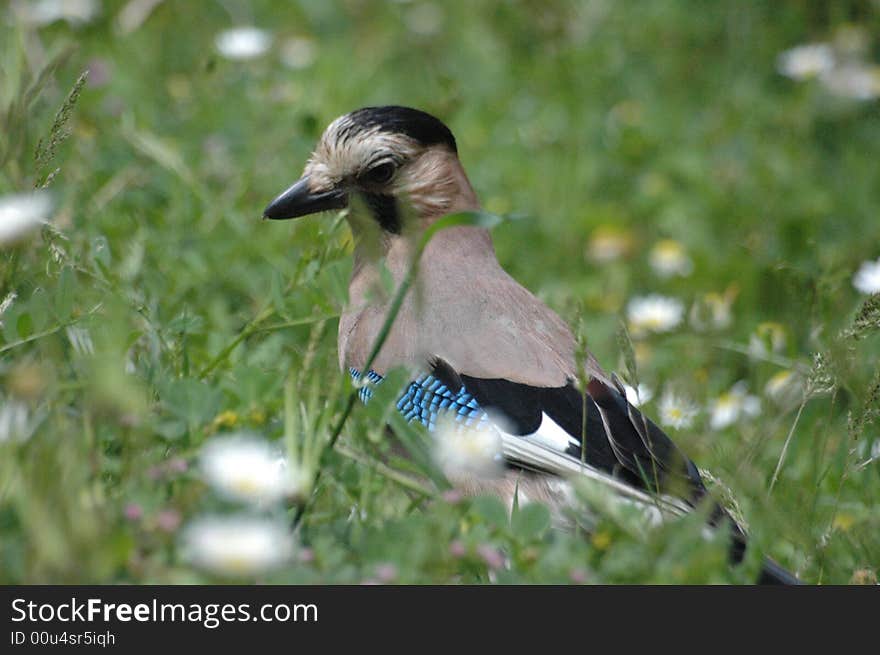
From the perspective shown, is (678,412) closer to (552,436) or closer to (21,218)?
(552,436)

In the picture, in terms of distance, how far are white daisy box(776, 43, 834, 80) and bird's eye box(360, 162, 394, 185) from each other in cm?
245

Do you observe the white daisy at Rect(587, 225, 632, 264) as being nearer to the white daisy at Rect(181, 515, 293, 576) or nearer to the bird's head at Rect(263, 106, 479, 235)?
the bird's head at Rect(263, 106, 479, 235)

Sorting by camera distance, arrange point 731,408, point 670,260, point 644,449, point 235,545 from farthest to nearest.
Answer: point 670,260 < point 731,408 < point 644,449 < point 235,545

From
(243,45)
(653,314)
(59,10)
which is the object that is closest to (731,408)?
(653,314)

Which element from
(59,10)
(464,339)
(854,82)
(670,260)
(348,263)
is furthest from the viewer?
(854,82)

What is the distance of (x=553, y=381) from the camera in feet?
8.39

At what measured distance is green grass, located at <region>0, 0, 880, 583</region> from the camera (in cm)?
200

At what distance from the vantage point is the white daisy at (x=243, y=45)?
4535 millimetres

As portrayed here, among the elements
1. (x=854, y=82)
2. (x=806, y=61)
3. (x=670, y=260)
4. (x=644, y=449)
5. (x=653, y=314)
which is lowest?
(x=644, y=449)

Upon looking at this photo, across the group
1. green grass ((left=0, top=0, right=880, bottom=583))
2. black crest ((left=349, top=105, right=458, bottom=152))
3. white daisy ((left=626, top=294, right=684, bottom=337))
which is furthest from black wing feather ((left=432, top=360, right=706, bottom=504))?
white daisy ((left=626, top=294, right=684, bottom=337))

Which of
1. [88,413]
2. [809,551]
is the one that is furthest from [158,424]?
[809,551]

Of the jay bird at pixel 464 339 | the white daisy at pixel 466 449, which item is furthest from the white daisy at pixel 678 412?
the white daisy at pixel 466 449

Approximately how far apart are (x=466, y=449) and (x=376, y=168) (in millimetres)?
895

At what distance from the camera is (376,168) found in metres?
3.05
